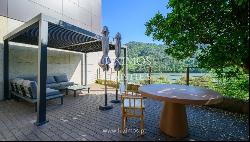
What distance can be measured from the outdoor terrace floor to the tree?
1.36m

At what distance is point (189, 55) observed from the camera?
523cm

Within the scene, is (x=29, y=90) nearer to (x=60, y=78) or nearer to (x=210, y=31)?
(x=60, y=78)

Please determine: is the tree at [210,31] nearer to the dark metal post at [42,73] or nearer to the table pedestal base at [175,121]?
the table pedestal base at [175,121]

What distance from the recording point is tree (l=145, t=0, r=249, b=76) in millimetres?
3928

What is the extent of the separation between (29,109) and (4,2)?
4.76 metres

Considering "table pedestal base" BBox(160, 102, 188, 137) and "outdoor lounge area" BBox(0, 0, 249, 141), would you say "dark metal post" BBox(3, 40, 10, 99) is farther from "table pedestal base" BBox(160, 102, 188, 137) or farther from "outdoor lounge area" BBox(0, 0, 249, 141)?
"table pedestal base" BBox(160, 102, 188, 137)

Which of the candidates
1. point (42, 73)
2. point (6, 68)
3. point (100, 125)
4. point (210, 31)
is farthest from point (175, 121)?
point (6, 68)

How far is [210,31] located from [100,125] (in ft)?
11.5

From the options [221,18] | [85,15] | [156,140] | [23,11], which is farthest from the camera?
[85,15]

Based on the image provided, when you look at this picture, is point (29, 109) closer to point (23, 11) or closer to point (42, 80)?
point (42, 80)

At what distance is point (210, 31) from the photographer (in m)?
4.63

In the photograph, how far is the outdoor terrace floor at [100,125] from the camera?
12.3 ft

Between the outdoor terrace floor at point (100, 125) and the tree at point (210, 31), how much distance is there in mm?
1356

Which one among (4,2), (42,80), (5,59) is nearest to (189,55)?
(42,80)
